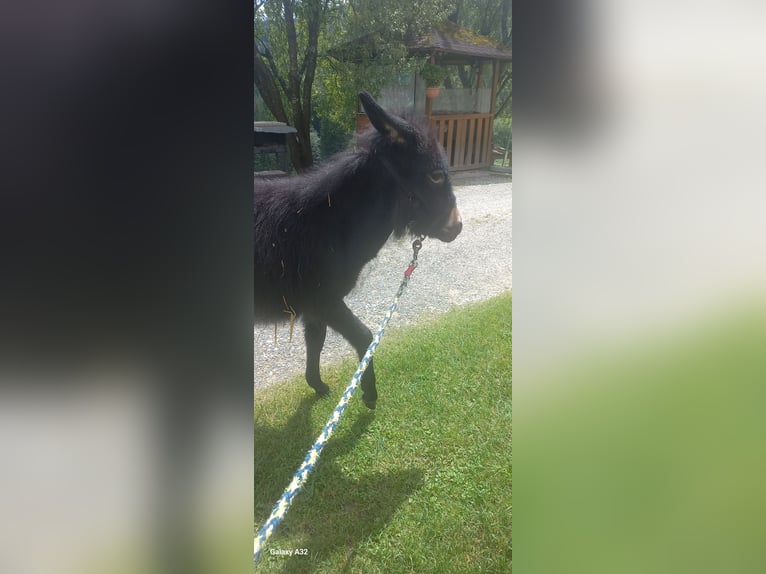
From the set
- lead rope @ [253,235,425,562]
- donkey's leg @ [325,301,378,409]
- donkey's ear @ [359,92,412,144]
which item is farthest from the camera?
donkey's leg @ [325,301,378,409]

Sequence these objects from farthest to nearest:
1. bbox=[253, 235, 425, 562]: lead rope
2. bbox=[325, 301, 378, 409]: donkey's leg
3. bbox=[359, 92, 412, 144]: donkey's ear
A: bbox=[325, 301, 378, 409]: donkey's leg, bbox=[359, 92, 412, 144]: donkey's ear, bbox=[253, 235, 425, 562]: lead rope

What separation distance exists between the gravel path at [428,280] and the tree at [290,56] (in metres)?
0.71

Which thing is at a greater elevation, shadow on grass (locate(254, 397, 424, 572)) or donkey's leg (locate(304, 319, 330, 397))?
donkey's leg (locate(304, 319, 330, 397))

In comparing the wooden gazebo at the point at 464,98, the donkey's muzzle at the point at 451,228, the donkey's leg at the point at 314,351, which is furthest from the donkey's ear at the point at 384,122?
the donkey's leg at the point at 314,351

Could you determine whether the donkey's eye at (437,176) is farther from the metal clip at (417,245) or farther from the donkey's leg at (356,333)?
the donkey's leg at (356,333)

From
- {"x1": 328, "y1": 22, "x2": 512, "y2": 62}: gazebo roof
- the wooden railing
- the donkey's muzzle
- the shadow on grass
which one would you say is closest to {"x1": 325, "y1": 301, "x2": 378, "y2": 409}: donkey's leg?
the shadow on grass

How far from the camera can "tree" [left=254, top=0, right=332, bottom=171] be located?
233 centimetres

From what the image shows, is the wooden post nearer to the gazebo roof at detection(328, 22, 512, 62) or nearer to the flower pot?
the gazebo roof at detection(328, 22, 512, 62)

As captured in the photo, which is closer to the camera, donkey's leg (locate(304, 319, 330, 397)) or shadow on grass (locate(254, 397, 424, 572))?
shadow on grass (locate(254, 397, 424, 572))

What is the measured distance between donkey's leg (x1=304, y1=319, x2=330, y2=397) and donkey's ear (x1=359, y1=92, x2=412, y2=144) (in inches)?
36.3

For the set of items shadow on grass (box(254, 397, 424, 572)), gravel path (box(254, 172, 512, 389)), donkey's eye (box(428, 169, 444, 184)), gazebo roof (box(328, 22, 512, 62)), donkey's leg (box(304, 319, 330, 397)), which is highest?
gazebo roof (box(328, 22, 512, 62))
